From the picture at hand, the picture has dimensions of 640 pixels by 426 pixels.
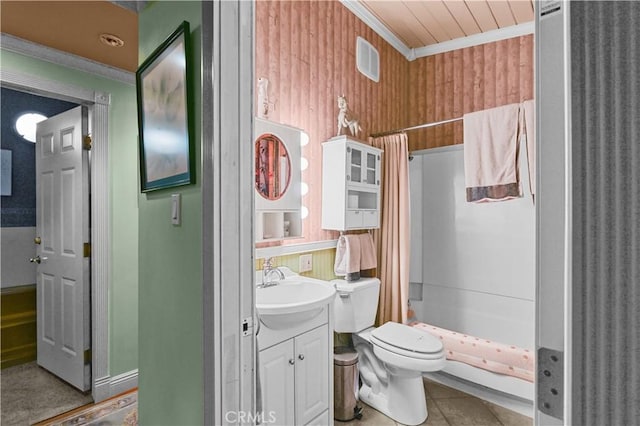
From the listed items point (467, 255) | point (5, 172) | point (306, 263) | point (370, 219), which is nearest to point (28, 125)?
point (5, 172)

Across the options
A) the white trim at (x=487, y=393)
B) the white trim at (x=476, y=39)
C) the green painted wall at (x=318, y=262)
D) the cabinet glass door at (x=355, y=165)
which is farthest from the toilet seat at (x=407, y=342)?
the white trim at (x=476, y=39)

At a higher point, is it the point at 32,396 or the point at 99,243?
the point at 99,243

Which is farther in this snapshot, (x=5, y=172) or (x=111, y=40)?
(x=5, y=172)

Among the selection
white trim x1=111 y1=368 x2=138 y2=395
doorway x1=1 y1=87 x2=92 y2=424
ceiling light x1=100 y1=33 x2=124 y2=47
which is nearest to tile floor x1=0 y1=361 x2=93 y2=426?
doorway x1=1 y1=87 x2=92 y2=424

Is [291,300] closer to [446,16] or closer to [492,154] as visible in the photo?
[492,154]

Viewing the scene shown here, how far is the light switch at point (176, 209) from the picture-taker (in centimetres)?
131

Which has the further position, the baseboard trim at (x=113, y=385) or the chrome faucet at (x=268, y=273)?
the baseboard trim at (x=113, y=385)

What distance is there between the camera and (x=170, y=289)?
1385 millimetres

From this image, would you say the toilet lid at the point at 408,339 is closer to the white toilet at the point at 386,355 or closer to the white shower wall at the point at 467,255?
the white toilet at the point at 386,355

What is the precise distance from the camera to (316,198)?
2.55 meters

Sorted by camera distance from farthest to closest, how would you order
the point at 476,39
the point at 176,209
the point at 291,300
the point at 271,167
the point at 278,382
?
the point at 476,39
the point at 271,167
the point at 291,300
the point at 278,382
the point at 176,209

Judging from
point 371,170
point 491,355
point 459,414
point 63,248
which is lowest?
point 459,414

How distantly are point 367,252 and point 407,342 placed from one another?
0.74 m

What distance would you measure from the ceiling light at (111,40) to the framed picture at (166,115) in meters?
0.79
